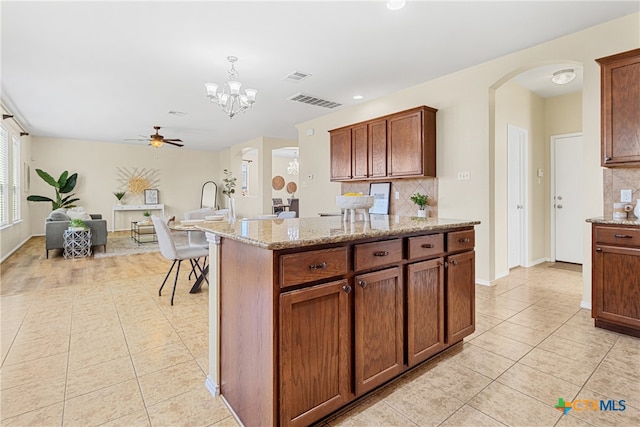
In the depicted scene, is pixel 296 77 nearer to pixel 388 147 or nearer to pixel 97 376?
pixel 388 147

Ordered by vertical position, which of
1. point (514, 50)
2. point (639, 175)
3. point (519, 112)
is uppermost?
point (514, 50)

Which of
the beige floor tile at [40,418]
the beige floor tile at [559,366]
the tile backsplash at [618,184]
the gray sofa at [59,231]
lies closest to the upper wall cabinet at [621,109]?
the tile backsplash at [618,184]

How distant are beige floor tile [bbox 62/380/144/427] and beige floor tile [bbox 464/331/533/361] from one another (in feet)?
7.26

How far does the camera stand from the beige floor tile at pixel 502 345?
7.25 feet

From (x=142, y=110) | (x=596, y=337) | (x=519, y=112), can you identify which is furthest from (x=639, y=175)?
(x=142, y=110)

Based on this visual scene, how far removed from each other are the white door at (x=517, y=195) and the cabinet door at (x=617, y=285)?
209 centimetres

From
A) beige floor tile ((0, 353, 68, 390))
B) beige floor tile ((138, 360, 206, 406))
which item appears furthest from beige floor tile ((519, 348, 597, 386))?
beige floor tile ((0, 353, 68, 390))

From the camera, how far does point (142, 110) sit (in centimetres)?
580

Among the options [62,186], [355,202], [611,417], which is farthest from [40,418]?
[62,186]

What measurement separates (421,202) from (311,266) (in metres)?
3.27

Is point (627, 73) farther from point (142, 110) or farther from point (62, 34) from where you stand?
point (142, 110)

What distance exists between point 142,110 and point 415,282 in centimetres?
586

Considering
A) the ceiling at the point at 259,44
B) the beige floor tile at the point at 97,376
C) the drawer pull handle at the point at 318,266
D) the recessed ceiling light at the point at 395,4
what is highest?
the ceiling at the point at 259,44

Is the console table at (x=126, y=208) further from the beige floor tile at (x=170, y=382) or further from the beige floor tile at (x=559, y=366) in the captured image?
the beige floor tile at (x=559, y=366)
